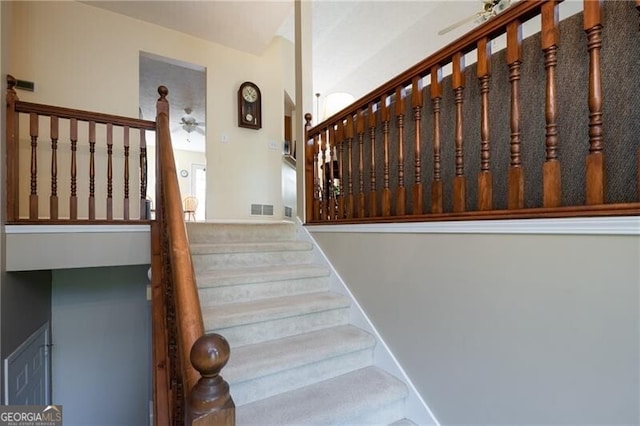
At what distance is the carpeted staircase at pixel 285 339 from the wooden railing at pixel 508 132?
0.68 metres

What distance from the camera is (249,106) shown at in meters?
4.39

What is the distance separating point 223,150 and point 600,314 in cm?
407

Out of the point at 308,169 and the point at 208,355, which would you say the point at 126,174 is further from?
the point at 208,355

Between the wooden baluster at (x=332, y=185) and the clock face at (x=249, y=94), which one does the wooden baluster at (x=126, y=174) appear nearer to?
the wooden baluster at (x=332, y=185)

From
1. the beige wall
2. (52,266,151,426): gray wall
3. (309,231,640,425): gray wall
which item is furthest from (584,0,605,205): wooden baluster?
the beige wall

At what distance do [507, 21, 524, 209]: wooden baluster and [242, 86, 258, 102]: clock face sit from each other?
3.68 m

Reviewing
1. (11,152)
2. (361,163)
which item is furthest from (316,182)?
(11,152)

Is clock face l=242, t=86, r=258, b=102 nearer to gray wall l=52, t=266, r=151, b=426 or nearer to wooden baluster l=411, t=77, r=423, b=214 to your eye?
gray wall l=52, t=266, r=151, b=426

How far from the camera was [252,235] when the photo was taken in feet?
8.48

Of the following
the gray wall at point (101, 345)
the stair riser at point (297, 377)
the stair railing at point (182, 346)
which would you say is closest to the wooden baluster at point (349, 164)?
the stair riser at point (297, 377)

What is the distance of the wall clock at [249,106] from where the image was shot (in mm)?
4324

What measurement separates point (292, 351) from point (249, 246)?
926 mm

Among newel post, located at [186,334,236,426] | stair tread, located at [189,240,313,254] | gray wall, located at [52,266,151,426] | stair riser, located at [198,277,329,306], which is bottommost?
gray wall, located at [52,266,151,426]

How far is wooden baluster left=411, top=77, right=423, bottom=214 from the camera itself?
163 cm
